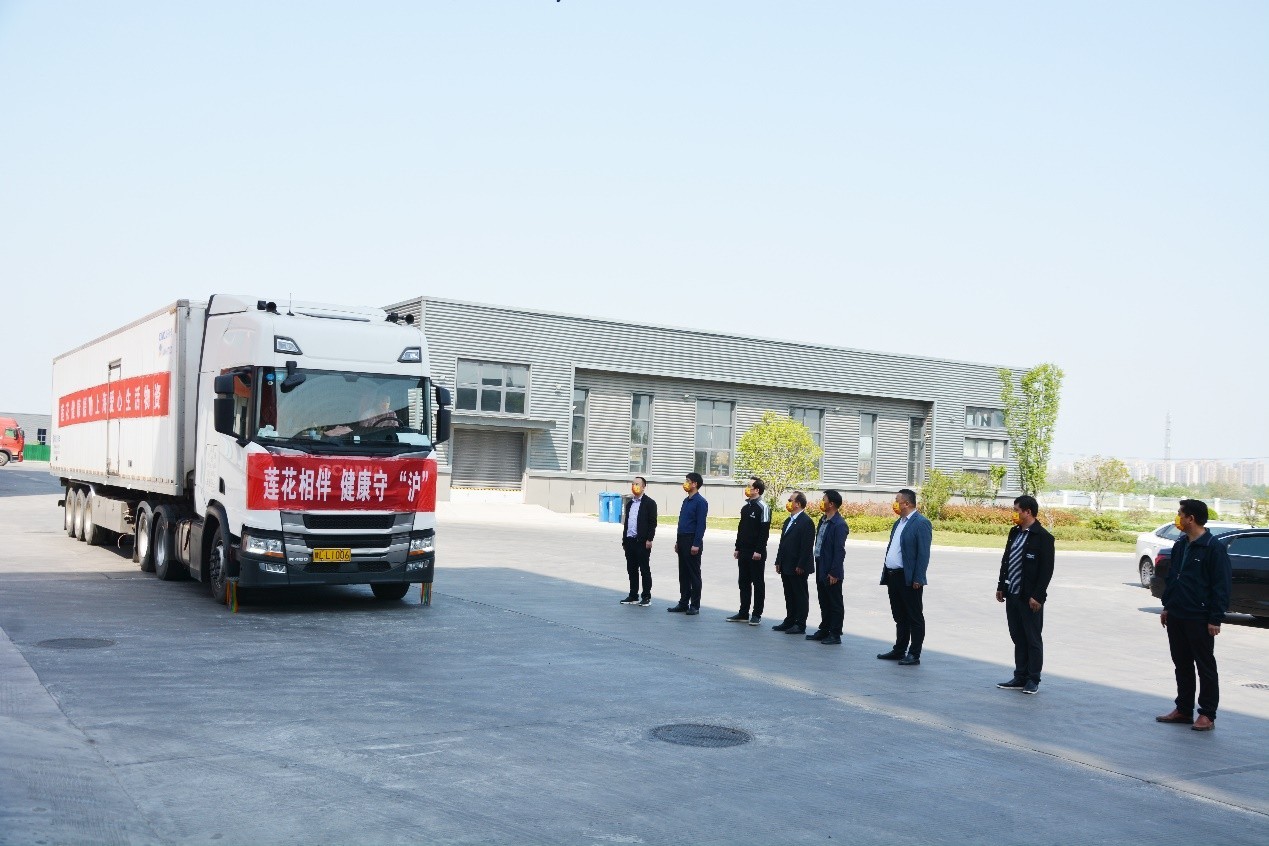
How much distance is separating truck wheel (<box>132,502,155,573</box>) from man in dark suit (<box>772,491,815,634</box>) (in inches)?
382

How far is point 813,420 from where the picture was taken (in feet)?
170

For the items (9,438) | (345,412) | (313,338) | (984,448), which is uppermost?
(313,338)

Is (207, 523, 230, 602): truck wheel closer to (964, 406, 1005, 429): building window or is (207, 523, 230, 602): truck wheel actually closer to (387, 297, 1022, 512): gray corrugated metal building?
(387, 297, 1022, 512): gray corrugated metal building

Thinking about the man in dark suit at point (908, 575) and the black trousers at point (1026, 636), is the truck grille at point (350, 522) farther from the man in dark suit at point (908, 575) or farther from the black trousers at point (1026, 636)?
the black trousers at point (1026, 636)

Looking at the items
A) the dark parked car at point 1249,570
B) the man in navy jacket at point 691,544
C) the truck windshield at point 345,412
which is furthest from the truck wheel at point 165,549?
the dark parked car at point 1249,570

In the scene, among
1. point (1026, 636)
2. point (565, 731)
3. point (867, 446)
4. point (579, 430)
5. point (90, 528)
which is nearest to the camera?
point (565, 731)

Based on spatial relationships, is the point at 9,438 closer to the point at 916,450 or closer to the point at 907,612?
the point at 916,450

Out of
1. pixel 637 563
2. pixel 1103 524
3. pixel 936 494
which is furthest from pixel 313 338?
pixel 1103 524

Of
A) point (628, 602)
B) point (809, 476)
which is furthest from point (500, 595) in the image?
point (809, 476)

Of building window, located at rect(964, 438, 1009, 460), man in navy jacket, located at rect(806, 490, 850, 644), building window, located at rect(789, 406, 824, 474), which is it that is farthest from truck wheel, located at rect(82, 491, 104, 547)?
building window, located at rect(964, 438, 1009, 460)

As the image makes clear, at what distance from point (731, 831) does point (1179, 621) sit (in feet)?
17.2

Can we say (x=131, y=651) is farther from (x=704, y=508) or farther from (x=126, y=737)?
(x=704, y=508)

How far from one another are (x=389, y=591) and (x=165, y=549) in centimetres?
373

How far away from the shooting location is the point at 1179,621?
9633 millimetres
